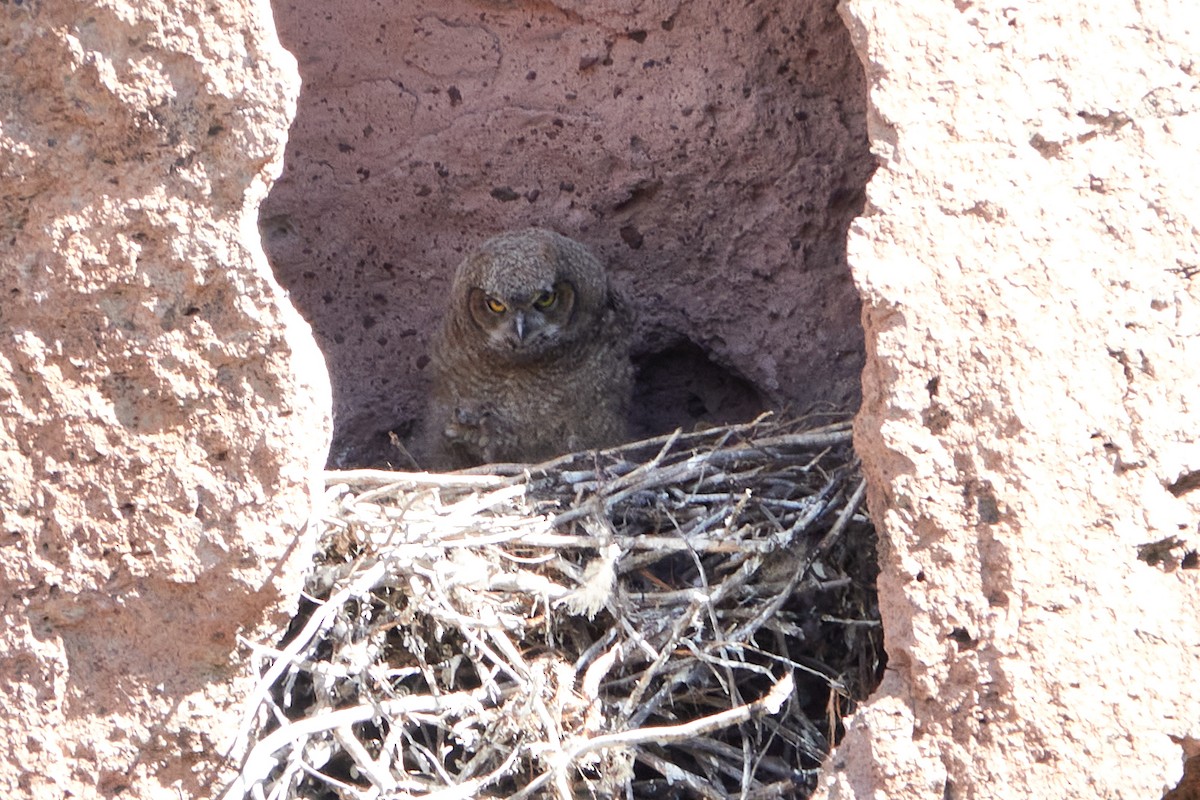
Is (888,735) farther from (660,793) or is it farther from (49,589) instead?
(49,589)

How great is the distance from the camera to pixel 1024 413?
2316 mm

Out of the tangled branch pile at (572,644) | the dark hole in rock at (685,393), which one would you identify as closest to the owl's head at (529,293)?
the dark hole in rock at (685,393)

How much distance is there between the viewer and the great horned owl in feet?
13.1

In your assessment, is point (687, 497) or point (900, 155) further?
point (687, 497)

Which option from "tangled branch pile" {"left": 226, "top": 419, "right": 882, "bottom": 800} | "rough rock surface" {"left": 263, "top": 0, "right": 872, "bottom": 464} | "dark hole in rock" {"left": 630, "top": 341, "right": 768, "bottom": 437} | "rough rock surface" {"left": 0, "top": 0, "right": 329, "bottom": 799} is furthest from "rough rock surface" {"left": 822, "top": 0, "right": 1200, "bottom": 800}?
"dark hole in rock" {"left": 630, "top": 341, "right": 768, "bottom": 437}

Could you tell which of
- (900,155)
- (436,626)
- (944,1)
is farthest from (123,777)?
(944,1)

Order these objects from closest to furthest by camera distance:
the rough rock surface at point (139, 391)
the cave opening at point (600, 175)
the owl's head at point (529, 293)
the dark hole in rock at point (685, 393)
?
the rough rock surface at point (139, 391) < the cave opening at point (600, 175) < the owl's head at point (529, 293) < the dark hole in rock at point (685, 393)

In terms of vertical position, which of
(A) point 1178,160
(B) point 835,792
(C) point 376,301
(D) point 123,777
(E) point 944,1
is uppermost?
(E) point 944,1

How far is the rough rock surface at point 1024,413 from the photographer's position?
7.38ft

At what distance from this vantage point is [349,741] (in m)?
2.47

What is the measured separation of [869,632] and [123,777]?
142cm

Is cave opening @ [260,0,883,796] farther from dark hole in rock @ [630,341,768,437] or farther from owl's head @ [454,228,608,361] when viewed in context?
owl's head @ [454,228,608,361]

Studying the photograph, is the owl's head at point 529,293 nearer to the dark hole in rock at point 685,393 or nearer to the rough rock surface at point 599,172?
the rough rock surface at point 599,172

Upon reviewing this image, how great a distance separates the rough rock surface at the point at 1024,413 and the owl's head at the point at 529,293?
5.30ft
